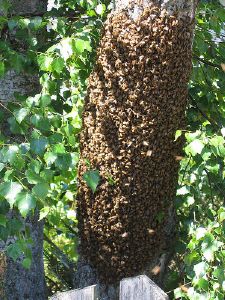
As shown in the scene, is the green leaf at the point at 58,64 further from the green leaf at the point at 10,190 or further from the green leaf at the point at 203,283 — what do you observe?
the green leaf at the point at 203,283

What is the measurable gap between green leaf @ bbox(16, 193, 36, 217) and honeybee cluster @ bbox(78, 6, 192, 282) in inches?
26.6

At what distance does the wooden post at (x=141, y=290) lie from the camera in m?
1.71

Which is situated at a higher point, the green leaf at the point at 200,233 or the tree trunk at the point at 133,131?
the tree trunk at the point at 133,131

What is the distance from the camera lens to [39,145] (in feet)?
9.78

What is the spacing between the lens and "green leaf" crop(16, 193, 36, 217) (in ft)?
8.80

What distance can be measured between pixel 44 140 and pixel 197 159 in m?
0.93

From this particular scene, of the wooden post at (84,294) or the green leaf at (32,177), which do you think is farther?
the green leaf at (32,177)

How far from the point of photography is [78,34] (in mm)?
3336

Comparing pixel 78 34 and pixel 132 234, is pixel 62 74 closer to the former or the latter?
pixel 78 34

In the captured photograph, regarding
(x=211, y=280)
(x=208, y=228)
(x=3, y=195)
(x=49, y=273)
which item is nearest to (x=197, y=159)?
(x=208, y=228)

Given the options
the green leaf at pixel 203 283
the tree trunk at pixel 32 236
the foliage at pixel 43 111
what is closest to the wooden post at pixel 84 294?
the foliage at pixel 43 111

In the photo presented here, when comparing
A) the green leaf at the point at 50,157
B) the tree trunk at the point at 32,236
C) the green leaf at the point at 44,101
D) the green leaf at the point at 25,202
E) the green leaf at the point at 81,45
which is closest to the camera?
the green leaf at the point at 25,202

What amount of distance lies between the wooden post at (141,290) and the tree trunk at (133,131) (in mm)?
1566

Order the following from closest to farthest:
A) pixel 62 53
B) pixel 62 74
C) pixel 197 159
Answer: pixel 62 53, pixel 197 159, pixel 62 74
